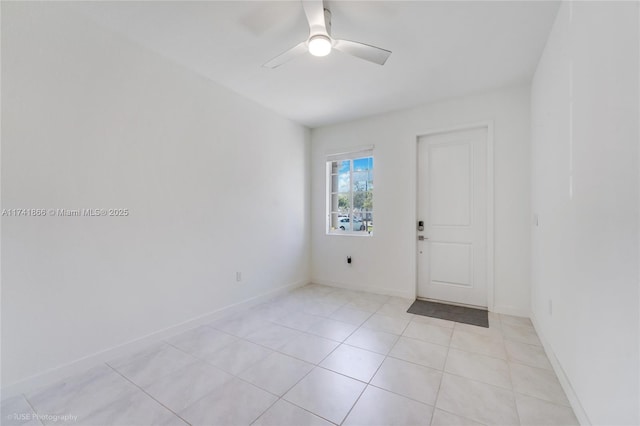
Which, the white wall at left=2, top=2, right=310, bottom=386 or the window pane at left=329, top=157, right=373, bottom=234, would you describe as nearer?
the white wall at left=2, top=2, right=310, bottom=386

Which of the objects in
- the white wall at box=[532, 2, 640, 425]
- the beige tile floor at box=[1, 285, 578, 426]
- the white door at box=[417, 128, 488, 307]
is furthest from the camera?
the white door at box=[417, 128, 488, 307]

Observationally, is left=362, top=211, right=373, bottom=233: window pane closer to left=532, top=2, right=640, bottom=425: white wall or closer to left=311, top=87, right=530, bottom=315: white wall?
left=311, top=87, right=530, bottom=315: white wall

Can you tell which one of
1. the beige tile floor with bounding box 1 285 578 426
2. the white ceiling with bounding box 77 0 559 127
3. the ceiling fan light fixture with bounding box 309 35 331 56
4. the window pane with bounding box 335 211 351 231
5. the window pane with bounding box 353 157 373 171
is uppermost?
the white ceiling with bounding box 77 0 559 127

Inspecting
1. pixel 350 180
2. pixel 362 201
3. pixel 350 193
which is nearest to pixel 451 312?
pixel 362 201

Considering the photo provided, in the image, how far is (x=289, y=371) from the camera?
201cm

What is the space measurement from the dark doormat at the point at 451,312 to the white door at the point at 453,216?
7.0 inches

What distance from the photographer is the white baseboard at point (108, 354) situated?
1759 mm

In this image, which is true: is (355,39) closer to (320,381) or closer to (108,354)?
(320,381)

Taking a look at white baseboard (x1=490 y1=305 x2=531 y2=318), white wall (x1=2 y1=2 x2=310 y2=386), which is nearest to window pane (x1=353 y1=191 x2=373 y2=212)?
white wall (x1=2 y1=2 x2=310 y2=386)

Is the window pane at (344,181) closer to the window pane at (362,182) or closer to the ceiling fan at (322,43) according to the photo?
the window pane at (362,182)

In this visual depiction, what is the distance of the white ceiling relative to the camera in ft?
6.32

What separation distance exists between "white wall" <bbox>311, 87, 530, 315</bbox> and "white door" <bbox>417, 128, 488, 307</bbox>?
0.15m

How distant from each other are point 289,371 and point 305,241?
257 cm

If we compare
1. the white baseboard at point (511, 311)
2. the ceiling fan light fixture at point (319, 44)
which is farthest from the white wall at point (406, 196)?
the ceiling fan light fixture at point (319, 44)
